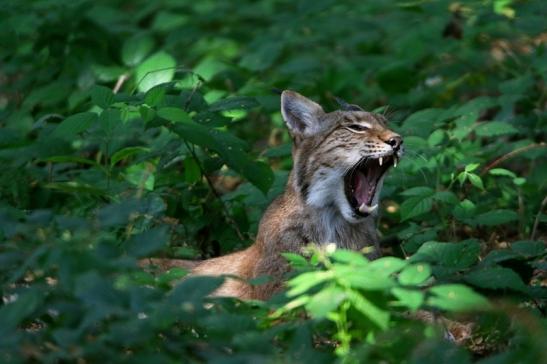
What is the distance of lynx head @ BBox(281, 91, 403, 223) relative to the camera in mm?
7391

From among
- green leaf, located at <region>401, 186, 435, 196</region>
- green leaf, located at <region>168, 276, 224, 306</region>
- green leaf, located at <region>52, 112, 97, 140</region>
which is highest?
green leaf, located at <region>168, 276, 224, 306</region>

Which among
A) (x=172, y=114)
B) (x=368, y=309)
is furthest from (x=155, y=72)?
(x=368, y=309)

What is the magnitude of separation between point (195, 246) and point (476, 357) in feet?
9.11

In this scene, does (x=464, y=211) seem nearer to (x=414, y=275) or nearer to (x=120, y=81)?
(x=414, y=275)

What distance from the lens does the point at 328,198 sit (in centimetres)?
747

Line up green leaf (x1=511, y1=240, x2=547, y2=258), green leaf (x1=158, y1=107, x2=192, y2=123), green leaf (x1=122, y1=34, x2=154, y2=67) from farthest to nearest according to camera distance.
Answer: green leaf (x1=122, y1=34, x2=154, y2=67) → green leaf (x1=158, y1=107, x2=192, y2=123) → green leaf (x1=511, y1=240, x2=547, y2=258)

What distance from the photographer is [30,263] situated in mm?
4922

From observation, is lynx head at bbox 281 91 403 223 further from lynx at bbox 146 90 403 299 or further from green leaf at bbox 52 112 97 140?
green leaf at bbox 52 112 97 140

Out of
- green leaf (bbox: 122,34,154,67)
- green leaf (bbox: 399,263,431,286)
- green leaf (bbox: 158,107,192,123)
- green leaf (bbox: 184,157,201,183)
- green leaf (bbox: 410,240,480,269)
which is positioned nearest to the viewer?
green leaf (bbox: 399,263,431,286)

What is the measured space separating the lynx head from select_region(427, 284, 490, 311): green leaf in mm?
2370

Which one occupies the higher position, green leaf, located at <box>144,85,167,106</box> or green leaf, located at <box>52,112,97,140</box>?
green leaf, located at <box>144,85,167,106</box>

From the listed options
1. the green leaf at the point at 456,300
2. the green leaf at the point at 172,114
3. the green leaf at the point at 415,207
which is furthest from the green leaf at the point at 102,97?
the green leaf at the point at 456,300

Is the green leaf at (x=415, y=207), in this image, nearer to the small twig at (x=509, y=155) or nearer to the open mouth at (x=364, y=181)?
the open mouth at (x=364, y=181)

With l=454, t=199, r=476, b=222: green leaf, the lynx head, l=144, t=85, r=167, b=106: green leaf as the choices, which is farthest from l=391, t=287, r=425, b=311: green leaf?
l=454, t=199, r=476, b=222: green leaf
